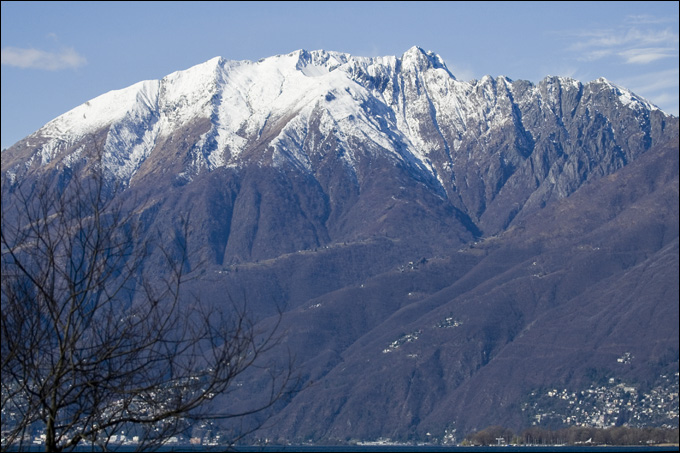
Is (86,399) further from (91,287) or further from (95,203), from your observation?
(95,203)

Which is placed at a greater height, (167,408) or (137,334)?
(137,334)

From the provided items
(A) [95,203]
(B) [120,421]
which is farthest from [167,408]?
(A) [95,203]

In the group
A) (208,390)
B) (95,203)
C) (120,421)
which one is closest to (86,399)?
(120,421)

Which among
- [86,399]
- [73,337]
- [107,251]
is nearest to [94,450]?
[86,399]

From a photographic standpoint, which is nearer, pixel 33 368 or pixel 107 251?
pixel 33 368

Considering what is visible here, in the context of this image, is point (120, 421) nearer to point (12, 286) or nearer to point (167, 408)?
point (167, 408)

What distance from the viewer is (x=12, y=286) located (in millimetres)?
19703

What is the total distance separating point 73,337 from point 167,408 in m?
2.18

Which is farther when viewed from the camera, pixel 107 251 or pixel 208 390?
pixel 107 251

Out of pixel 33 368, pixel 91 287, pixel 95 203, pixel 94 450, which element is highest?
pixel 95 203

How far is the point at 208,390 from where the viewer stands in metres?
18.9

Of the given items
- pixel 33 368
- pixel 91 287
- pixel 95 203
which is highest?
pixel 95 203

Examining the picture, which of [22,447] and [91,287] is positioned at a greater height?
[91,287]

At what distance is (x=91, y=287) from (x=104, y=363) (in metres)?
1.70
